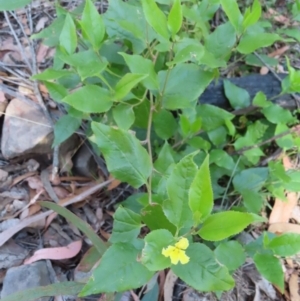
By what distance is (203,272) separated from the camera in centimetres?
102

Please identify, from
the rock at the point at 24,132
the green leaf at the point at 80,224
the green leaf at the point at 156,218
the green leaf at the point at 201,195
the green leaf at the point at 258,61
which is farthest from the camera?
the green leaf at the point at 258,61

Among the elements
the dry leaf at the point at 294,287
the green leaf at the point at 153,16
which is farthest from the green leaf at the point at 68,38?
the dry leaf at the point at 294,287

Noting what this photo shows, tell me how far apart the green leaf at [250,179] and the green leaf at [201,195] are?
877mm

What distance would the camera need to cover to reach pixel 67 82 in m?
1.56

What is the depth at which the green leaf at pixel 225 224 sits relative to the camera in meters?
0.98

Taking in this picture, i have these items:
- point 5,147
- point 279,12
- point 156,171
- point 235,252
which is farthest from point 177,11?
point 279,12

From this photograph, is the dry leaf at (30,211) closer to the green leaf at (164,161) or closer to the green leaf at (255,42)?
the green leaf at (164,161)

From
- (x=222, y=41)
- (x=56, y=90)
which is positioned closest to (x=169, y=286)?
(x=56, y=90)

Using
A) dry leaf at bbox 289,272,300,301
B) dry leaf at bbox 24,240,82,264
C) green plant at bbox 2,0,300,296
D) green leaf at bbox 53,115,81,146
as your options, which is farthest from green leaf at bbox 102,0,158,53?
dry leaf at bbox 289,272,300,301

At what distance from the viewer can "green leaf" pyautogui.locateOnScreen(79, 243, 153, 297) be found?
41.2 inches

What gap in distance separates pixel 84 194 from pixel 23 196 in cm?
28

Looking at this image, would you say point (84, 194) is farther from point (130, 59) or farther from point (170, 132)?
point (130, 59)

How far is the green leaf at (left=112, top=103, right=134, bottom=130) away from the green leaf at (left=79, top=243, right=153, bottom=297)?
43 centimetres

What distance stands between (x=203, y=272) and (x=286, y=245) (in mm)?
471
